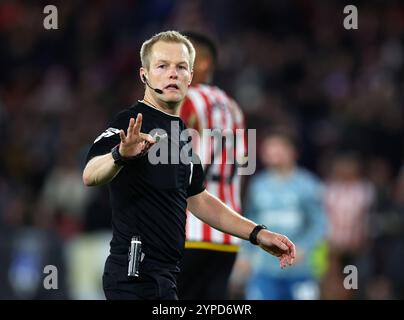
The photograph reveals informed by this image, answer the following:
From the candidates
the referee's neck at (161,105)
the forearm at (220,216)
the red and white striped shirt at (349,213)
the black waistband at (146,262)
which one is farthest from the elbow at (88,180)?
the red and white striped shirt at (349,213)

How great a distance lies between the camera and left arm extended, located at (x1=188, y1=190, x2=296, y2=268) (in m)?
5.44

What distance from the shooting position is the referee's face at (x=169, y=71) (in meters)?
5.34

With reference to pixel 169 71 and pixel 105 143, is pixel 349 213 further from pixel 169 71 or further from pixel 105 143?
pixel 105 143

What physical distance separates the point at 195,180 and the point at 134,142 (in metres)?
0.93

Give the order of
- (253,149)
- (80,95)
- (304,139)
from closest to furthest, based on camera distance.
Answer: (253,149), (304,139), (80,95)

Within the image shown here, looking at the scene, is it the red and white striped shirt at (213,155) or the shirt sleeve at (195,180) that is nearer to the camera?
the shirt sleeve at (195,180)

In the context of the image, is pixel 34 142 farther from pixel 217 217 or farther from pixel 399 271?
pixel 217 217

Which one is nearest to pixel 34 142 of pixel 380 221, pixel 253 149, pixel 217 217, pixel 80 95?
pixel 80 95

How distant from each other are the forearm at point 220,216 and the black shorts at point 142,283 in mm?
536

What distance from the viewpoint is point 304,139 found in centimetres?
1388

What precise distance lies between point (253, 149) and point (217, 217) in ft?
8.08

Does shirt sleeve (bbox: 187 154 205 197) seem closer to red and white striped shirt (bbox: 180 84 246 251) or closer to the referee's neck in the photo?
the referee's neck

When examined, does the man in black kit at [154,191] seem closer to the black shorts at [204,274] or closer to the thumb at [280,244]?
the thumb at [280,244]

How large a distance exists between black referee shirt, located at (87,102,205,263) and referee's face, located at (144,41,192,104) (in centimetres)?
12
